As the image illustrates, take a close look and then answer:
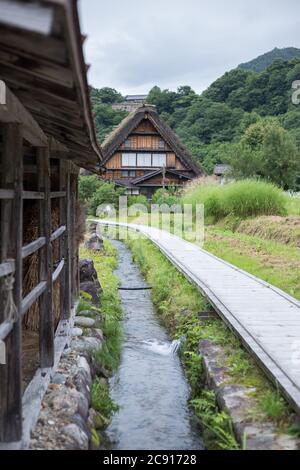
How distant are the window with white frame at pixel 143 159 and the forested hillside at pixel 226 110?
4.75m

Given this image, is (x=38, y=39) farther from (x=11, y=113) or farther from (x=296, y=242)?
(x=296, y=242)

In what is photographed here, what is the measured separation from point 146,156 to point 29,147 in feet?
97.7

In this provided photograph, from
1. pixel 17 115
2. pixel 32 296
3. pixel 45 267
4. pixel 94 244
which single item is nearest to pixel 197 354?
pixel 45 267

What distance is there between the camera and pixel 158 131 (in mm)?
34094

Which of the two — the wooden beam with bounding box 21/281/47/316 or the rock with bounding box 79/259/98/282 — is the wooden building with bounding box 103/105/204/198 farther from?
the wooden beam with bounding box 21/281/47/316

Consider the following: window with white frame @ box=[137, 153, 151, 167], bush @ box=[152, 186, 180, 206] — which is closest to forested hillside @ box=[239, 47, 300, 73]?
window with white frame @ box=[137, 153, 151, 167]

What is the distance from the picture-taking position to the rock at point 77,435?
151 inches

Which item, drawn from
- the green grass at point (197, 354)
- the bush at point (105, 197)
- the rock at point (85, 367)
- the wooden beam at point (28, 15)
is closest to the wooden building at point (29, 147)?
the wooden beam at point (28, 15)

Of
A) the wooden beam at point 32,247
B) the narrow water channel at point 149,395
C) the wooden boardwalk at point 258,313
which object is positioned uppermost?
the wooden beam at point 32,247

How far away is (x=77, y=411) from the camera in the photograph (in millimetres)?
4301

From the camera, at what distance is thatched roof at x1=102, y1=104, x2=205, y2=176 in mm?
33438

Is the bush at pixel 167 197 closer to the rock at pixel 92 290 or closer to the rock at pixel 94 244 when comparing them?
the rock at pixel 94 244

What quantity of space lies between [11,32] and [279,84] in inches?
1686

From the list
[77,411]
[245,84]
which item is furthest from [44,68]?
[245,84]
